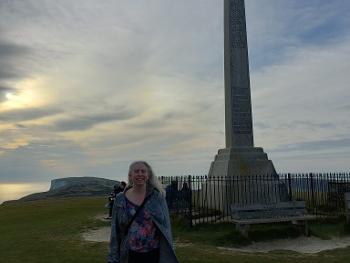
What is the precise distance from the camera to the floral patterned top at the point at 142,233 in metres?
4.11

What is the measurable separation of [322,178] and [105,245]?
8722 mm

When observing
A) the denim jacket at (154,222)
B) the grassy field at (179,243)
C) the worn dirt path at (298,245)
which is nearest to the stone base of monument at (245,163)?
the grassy field at (179,243)

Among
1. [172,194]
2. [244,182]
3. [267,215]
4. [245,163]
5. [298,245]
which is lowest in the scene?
[298,245]

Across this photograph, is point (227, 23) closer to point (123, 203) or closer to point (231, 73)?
point (231, 73)

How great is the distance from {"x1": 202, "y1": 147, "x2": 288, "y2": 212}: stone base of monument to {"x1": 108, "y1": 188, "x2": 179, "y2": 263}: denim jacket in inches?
419

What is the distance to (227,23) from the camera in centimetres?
1680

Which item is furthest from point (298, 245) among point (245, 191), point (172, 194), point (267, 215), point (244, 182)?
point (172, 194)

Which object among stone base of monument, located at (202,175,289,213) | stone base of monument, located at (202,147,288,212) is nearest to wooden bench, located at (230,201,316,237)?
stone base of monument, located at (202,147,288,212)

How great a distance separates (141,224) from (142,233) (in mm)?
86

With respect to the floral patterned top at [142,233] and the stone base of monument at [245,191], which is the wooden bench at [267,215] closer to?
the stone base of monument at [245,191]

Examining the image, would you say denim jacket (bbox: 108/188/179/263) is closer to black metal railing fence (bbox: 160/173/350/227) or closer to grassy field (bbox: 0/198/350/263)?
grassy field (bbox: 0/198/350/263)

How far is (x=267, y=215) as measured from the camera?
12.2 meters

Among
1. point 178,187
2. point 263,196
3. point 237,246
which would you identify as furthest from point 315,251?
point 178,187

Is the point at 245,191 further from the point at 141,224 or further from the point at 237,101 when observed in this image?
the point at 141,224
